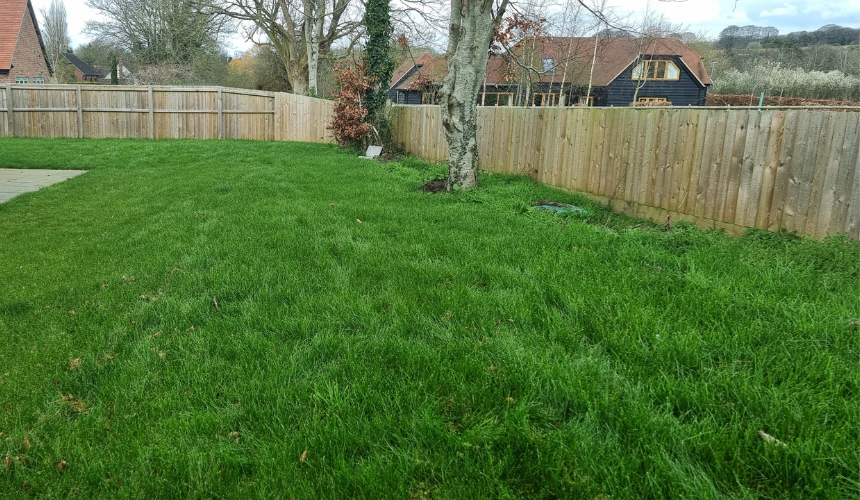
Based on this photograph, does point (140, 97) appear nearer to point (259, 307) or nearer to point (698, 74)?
point (259, 307)

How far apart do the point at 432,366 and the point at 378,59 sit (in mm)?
14107

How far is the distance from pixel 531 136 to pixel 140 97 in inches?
601

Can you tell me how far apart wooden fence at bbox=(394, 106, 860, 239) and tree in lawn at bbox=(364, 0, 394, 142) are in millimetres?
6391

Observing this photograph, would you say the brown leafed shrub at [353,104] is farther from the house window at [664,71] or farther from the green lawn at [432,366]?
the house window at [664,71]

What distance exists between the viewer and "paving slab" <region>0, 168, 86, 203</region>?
875cm

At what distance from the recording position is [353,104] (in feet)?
49.0

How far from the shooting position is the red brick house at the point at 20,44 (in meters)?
28.9

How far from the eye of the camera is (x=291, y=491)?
1.82 meters

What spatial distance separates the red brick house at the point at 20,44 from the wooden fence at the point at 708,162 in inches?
1275

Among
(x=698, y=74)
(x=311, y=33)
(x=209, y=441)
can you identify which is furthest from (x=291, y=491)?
(x=698, y=74)

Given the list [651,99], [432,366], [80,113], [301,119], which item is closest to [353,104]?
[301,119]

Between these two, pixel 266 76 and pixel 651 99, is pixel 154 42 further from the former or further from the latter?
pixel 651 99

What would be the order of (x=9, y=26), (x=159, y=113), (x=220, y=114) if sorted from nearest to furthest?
1. (x=159, y=113)
2. (x=220, y=114)
3. (x=9, y=26)

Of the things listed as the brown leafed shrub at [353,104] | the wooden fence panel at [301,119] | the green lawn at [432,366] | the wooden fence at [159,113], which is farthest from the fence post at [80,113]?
the green lawn at [432,366]
